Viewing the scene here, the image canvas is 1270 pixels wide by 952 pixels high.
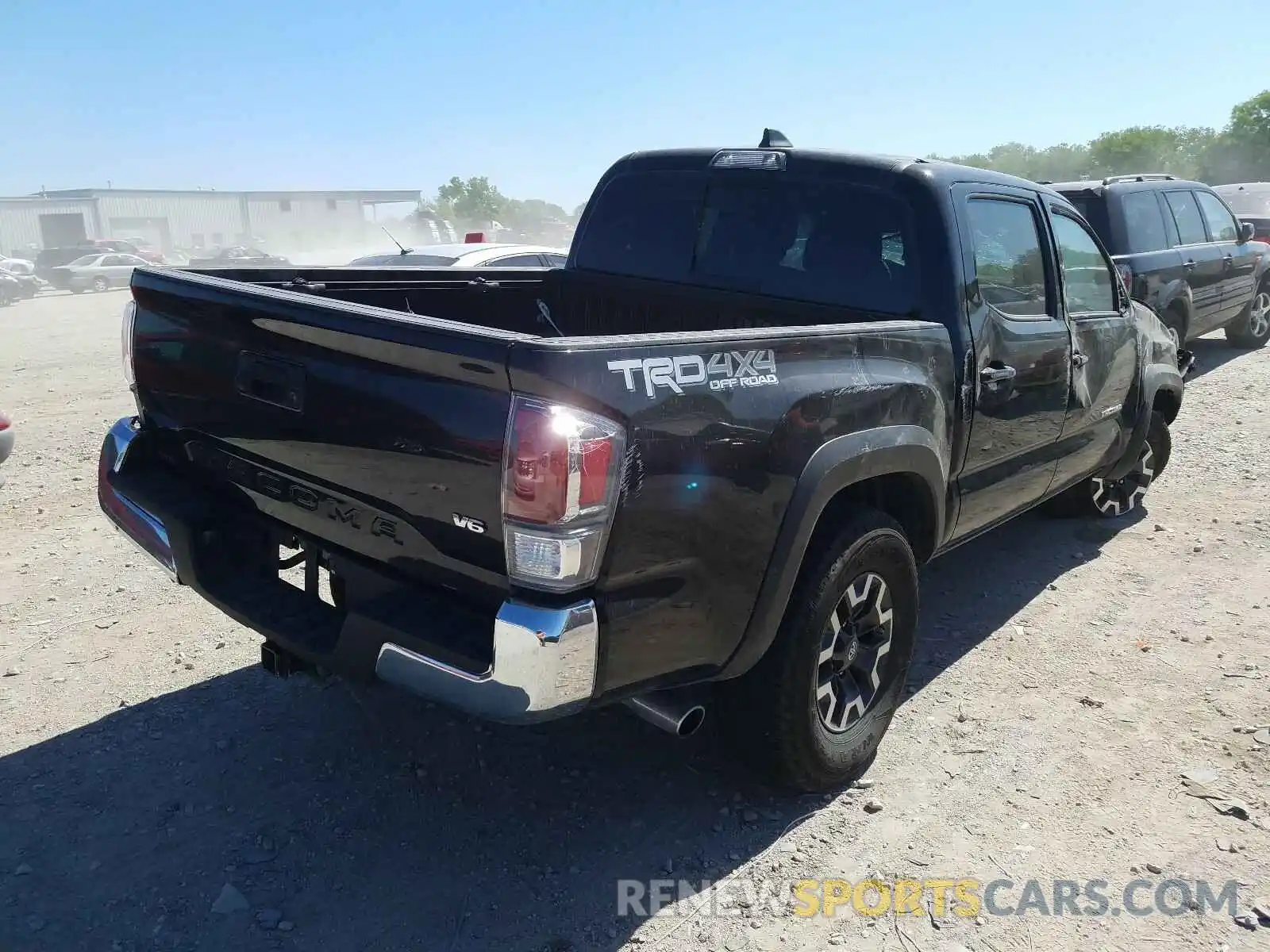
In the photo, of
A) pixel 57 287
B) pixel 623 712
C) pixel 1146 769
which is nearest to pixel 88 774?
pixel 623 712

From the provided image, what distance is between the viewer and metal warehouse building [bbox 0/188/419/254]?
180 ft

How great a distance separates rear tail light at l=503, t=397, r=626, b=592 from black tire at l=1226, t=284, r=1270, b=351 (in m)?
11.5

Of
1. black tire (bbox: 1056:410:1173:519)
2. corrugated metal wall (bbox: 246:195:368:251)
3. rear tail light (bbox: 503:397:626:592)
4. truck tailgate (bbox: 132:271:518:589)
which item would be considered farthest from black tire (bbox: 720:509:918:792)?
corrugated metal wall (bbox: 246:195:368:251)

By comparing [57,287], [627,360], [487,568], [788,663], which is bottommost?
[57,287]

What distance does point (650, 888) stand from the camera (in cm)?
281

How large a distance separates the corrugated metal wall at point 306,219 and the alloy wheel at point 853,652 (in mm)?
67849

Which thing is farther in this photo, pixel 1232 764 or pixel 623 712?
pixel 623 712

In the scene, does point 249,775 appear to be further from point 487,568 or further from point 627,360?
point 627,360

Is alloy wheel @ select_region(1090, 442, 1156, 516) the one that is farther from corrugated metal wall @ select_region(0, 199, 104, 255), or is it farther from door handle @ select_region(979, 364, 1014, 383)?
corrugated metal wall @ select_region(0, 199, 104, 255)

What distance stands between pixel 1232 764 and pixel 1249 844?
481mm

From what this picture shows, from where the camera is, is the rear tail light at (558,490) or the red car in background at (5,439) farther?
the red car in background at (5,439)

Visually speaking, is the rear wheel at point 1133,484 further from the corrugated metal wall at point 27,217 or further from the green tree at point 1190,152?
the corrugated metal wall at point 27,217
